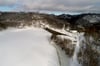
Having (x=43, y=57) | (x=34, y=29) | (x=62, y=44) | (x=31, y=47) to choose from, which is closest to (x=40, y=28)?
(x=34, y=29)

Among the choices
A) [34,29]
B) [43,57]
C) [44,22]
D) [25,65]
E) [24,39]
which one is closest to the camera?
[25,65]

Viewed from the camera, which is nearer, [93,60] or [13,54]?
[13,54]

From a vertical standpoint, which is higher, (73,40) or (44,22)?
(44,22)

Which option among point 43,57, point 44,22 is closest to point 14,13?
point 44,22

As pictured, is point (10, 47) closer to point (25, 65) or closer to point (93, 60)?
point (25, 65)

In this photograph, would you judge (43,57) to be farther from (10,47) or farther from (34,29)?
(34,29)

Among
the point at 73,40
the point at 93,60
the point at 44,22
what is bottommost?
the point at 93,60

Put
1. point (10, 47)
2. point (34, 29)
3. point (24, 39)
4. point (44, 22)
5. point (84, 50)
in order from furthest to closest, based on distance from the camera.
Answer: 1. point (84, 50)
2. point (44, 22)
3. point (34, 29)
4. point (24, 39)
5. point (10, 47)
